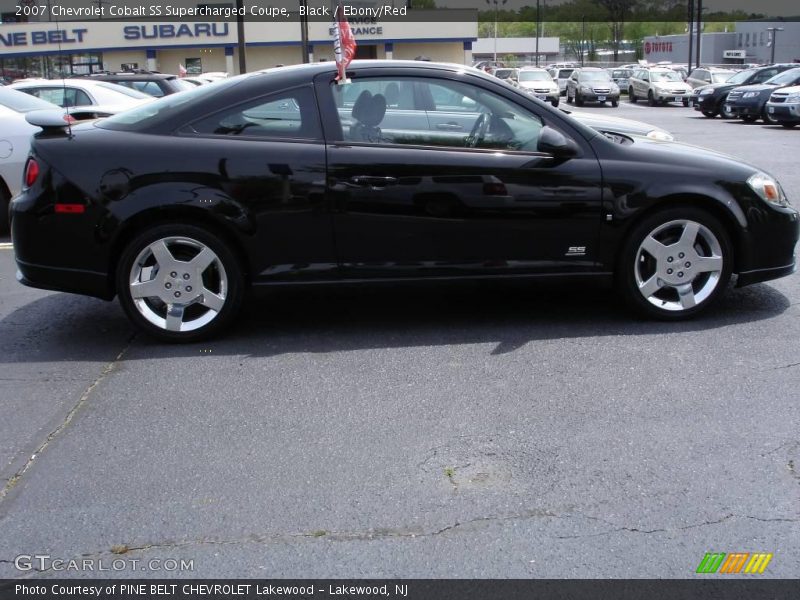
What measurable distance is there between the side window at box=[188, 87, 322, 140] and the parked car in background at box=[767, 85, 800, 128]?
67.2ft

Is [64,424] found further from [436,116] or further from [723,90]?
[723,90]

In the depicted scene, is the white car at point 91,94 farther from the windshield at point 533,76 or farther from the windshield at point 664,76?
the windshield at point 664,76

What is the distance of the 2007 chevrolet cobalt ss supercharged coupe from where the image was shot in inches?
211

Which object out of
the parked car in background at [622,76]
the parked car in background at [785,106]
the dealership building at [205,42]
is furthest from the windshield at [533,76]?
the parked car in background at [785,106]

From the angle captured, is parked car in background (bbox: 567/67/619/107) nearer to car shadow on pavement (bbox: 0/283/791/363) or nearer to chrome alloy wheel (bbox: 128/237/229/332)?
car shadow on pavement (bbox: 0/283/791/363)

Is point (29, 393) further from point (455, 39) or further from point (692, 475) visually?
point (455, 39)

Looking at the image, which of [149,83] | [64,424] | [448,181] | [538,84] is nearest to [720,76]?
[538,84]

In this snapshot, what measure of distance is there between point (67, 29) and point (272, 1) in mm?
12026

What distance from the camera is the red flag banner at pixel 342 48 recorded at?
5.51 metres

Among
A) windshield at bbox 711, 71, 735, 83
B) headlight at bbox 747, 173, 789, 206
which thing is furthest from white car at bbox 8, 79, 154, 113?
windshield at bbox 711, 71, 735, 83

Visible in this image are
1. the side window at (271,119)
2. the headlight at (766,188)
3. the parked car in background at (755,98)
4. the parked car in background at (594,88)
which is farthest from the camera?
the parked car in background at (594,88)

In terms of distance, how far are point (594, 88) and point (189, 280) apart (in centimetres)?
3646

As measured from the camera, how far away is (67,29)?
53500 millimetres

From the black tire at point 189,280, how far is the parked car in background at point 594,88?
3624 centimetres
